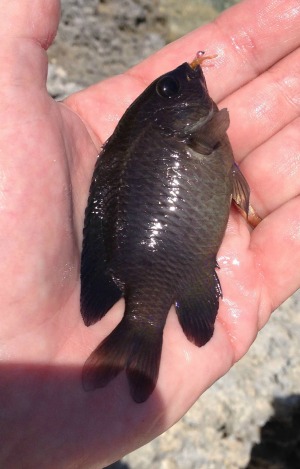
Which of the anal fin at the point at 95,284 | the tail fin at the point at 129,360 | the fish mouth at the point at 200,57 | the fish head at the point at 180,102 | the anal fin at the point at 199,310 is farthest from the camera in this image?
the fish mouth at the point at 200,57

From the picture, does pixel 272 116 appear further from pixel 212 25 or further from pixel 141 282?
pixel 141 282

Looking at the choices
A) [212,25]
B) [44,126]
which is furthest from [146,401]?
[212,25]

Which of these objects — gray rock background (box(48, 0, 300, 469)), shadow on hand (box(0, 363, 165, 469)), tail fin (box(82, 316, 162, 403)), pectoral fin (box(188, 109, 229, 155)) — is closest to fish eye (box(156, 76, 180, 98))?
pectoral fin (box(188, 109, 229, 155))

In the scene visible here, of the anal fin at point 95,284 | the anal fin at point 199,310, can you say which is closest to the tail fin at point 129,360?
the anal fin at point 95,284

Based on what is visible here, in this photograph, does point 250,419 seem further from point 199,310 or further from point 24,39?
point 24,39

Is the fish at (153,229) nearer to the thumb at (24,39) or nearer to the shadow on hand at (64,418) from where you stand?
the shadow on hand at (64,418)

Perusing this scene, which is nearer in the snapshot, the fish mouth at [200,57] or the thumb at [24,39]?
the thumb at [24,39]

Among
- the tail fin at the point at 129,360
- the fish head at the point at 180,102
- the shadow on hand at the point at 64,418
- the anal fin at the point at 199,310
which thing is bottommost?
the shadow on hand at the point at 64,418
